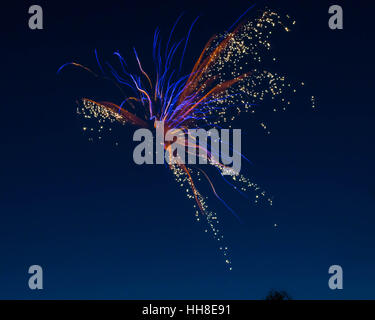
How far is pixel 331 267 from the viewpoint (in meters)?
13.6

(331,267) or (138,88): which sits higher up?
(138,88)
